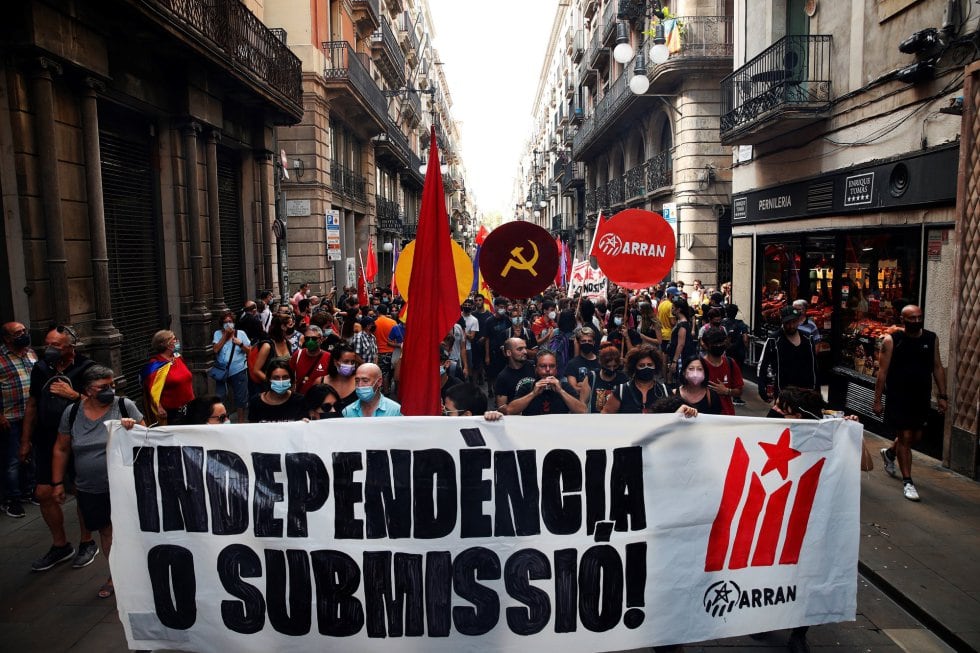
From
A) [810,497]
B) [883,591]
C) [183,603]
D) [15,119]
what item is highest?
[15,119]

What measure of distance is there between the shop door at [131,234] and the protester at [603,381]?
281 inches

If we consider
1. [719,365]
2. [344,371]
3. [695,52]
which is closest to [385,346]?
[344,371]

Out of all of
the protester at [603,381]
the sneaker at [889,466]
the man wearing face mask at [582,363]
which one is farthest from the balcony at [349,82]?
the sneaker at [889,466]

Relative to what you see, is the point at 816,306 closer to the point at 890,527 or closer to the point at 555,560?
the point at 890,527

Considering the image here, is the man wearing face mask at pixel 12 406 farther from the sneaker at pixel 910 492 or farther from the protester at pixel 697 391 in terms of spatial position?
the sneaker at pixel 910 492

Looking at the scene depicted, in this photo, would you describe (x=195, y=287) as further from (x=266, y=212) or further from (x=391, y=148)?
(x=391, y=148)

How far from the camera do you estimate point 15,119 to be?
8.12 metres

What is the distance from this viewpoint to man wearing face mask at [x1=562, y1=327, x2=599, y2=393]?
6.93 m

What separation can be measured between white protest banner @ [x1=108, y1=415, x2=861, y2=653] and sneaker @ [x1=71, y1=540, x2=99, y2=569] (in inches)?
82.5

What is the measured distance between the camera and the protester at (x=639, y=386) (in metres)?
6.21

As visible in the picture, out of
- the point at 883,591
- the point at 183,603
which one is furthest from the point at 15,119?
the point at 883,591

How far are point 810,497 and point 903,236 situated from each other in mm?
6546

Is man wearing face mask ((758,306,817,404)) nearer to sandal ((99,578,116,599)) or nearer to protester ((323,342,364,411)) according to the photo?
protester ((323,342,364,411))

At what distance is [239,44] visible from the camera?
46.4ft
